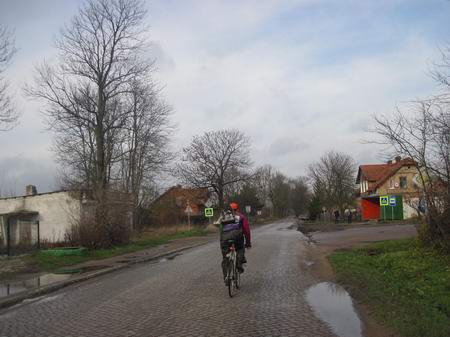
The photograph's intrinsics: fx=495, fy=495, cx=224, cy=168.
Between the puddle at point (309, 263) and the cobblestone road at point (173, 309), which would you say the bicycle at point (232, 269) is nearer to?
the cobblestone road at point (173, 309)

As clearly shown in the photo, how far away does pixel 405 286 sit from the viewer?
31.4 feet

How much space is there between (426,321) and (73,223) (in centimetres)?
1947

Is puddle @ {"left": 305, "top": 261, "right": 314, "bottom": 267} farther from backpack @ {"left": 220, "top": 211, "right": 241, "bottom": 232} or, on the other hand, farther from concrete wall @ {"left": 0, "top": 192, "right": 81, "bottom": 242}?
concrete wall @ {"left": 0, "top": 192, "right": 81, "bottom": 242}

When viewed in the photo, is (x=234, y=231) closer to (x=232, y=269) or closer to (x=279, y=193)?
(x=232, y=269)

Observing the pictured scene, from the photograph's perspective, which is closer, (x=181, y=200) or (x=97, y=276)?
(x=97, y=276)

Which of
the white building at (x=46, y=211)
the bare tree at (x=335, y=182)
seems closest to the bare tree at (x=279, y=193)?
the bare tree at (x=335, y=182)

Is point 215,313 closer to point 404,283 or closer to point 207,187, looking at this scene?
point 404,283

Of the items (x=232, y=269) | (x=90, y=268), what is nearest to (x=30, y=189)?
(x=90, y=268)

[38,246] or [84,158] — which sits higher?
[84,158]

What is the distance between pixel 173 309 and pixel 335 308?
2.77 metres

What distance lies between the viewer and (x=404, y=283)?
9.97m

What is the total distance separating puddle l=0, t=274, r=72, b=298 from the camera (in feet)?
37.6

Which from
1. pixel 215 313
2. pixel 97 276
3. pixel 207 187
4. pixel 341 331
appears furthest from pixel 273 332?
pixel 207 187

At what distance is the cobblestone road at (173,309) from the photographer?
7121 mm
